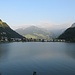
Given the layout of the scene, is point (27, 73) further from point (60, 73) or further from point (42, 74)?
point (60, 73)

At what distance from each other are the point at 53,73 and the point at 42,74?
13.7 feet

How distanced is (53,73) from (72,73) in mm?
6091

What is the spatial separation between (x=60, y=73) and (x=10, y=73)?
1591cm

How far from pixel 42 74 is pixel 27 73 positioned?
474cm

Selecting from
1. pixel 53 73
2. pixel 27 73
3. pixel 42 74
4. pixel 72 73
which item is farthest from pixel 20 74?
pixel 72 73

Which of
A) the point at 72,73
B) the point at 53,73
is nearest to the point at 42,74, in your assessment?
the point at 53,73

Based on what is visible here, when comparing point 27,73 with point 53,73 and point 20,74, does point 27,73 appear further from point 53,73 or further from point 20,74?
point 53,73

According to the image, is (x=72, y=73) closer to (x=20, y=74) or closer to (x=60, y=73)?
(x=60, y=73)

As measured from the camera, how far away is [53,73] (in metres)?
66.3

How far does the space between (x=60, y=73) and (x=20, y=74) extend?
12.9 meters

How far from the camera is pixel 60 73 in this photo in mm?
66062

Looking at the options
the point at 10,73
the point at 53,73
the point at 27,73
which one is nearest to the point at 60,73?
the point at 53,73

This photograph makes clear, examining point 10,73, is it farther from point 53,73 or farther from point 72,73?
point 72,73

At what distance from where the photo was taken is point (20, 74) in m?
63.0
